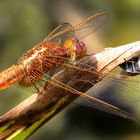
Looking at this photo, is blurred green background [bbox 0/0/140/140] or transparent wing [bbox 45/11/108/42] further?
blurred green background [bbox 0/0/140/140]

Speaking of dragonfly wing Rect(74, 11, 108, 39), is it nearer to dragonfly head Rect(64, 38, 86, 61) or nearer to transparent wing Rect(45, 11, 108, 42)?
transparent wing Rect(45, 11, 108, 42)

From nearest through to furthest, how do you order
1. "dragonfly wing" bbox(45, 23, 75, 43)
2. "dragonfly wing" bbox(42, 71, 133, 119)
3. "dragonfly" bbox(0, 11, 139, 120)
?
"dragonfly wing" bbox(42, 71, 133, 119) < "dragonfly" bbox(0, 11, 139, 120) < "dragonfly wing" bbox(45, 23, 75, 43)

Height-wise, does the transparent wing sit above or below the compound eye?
above

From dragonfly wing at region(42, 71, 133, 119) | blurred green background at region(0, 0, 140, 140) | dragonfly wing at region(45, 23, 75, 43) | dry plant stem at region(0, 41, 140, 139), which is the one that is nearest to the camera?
dry plant stem at region(0, 41, 140, 139)

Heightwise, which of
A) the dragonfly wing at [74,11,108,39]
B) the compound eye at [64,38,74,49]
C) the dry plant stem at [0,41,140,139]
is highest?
the dragonfly wing at [74,11,108,39]

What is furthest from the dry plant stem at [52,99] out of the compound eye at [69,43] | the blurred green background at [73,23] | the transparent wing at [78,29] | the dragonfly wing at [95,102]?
the blurred green background at [73,23]

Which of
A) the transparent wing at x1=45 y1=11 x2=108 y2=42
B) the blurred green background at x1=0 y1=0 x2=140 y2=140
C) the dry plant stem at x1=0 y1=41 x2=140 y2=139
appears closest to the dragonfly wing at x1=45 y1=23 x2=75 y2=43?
the transparent wing at x1=45 y1=11 x2=108 y2=42
